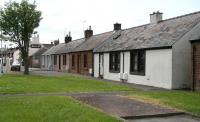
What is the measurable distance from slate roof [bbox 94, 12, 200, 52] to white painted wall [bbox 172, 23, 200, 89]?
347mm

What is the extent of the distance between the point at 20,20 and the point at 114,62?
14.1m

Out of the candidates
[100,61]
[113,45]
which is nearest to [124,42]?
[113,45]

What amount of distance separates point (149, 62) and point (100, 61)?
1104cm

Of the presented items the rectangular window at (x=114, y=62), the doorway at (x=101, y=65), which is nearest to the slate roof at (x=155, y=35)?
the rectangular window at (x=114, y=62)

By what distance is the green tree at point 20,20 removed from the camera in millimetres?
41562

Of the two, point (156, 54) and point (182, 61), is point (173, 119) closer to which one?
point (182, 61)

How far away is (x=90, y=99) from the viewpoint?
16.7 metres

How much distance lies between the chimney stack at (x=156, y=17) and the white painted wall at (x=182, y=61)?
7.73 metres

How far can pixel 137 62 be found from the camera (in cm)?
2850

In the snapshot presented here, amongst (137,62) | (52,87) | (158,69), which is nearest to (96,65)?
(137,62)

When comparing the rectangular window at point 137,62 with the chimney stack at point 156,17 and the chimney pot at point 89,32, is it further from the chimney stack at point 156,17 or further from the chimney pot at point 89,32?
the chimney pot at point 89,32

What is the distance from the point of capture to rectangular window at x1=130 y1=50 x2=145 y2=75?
27.8m

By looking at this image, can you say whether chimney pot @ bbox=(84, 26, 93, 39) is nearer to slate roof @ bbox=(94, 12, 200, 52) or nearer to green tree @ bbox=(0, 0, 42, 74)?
green tree @ bbox=(0, 0, 42, 74)

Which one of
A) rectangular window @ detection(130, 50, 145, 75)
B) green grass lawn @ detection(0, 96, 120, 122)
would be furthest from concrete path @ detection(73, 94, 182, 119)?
rectangular window @ detection(130, 50, 145, 75)
